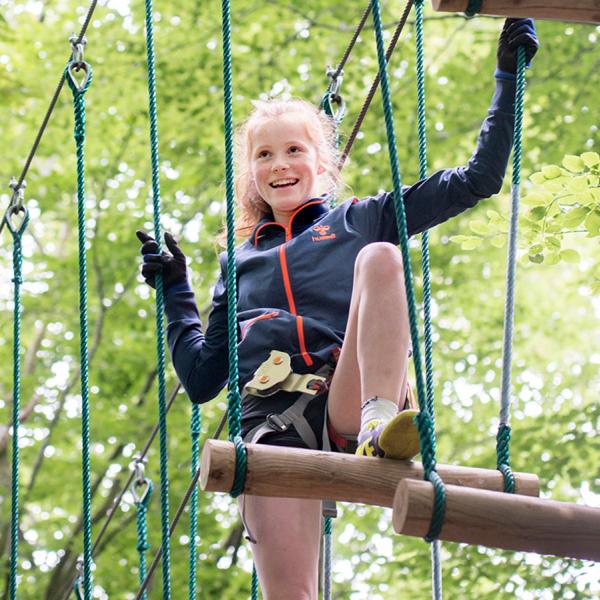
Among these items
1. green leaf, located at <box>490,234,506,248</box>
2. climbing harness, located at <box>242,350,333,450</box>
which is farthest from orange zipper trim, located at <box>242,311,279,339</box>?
green leaf, located at <box>490,234,506,248</box>

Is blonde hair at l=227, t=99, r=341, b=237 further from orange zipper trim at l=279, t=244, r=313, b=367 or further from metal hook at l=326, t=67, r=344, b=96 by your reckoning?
metal hook at l=326, t=67, r=344, b=96

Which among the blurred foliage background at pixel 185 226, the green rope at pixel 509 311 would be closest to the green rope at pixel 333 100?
the green rope at pixel 509 311

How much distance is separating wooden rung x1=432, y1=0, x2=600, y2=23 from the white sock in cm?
71

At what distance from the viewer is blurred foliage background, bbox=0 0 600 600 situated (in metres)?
6.45

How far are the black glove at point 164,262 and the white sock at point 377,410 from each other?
2.51 feet

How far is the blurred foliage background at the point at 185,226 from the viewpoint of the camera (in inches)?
254

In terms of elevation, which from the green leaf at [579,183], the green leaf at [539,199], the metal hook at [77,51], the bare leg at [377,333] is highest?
the metal hook at [77,51]

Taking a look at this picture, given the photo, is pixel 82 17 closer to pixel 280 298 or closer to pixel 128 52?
pixel 128 52

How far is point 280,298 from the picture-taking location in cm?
263

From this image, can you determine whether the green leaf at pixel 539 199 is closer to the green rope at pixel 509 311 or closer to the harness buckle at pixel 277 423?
the green rope at pixel 509 311

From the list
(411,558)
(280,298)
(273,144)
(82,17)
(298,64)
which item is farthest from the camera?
(82,17)

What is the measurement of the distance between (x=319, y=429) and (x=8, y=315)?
17.3ft

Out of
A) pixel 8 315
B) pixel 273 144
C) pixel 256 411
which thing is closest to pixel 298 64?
pixel 8 315

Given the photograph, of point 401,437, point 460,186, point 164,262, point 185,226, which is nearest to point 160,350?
point 164,262
